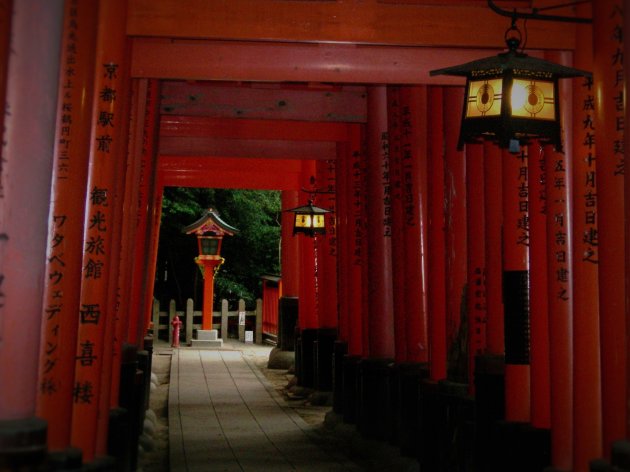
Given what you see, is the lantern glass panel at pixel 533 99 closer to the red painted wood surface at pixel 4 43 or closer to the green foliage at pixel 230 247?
the red painted wood surface at pixel 4 43

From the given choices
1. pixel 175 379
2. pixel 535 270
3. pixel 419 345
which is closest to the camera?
pixel 535 270

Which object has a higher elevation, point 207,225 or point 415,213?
point 207,225

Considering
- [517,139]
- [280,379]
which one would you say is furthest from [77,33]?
[280,379]

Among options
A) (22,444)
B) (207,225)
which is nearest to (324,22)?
(22,444)

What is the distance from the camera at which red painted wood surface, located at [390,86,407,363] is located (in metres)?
8.13

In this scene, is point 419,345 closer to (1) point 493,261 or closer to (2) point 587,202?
(1) point 493,261

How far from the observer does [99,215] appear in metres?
5.34

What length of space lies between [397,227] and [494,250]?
2.18 m

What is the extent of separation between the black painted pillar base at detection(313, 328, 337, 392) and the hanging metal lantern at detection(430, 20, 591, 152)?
342 inches

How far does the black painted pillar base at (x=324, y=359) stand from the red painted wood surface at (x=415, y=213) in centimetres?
541

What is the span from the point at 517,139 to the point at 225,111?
5.56 meters

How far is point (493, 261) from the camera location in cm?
620

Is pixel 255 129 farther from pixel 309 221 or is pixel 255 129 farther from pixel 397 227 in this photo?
pixel 397 227

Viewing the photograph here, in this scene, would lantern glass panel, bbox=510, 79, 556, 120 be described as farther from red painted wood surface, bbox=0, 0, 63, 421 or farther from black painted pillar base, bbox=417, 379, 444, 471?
black painted pillar base, bbox=417, 379, 444, 471
